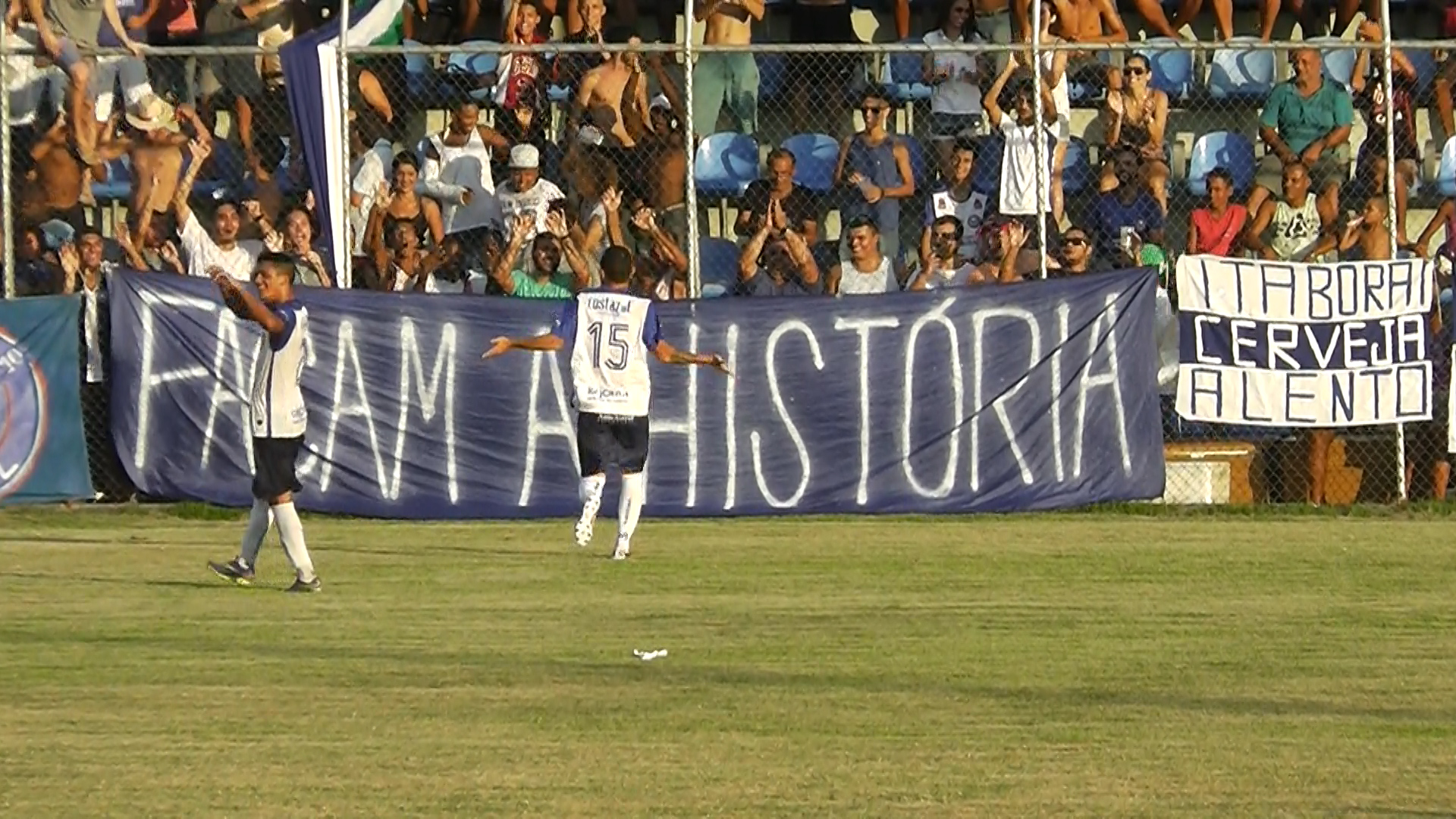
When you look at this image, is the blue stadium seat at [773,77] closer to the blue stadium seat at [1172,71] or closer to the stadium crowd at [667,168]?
the stadium crowd at [667,168]

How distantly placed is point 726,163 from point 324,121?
10.8 feet

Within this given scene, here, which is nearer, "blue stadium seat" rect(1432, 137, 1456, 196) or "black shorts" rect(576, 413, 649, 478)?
"black shorts" rect(576, 413, 649, 478)

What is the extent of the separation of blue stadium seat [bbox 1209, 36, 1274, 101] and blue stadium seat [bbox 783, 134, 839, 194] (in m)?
3.11

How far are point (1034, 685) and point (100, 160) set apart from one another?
12.3m

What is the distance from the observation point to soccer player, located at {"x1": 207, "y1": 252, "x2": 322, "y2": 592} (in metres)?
14.8

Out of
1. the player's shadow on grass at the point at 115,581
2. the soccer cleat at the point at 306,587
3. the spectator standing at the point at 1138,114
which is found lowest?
the player's shadow on grass at the point at 115,581

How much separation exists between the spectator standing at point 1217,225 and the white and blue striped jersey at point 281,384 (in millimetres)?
8428

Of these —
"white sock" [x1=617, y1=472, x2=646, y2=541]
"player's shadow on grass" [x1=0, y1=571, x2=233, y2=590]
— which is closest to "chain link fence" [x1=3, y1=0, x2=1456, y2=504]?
"white sock" [x1=617, y1=472, x2=646, y2=541]

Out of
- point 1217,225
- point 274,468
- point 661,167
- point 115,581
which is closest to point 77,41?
point 661,167

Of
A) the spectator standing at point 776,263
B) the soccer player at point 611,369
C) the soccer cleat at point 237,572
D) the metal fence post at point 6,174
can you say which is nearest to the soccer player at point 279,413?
the soccer cleat at point 237,572

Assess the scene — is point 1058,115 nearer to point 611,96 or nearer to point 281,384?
point 611,96

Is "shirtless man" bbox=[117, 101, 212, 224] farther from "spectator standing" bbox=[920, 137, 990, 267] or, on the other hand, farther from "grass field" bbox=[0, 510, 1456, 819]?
"spectator standing" bbox=[920, 137, 990, 267]

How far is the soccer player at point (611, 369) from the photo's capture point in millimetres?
16766

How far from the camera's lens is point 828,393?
20.2m
